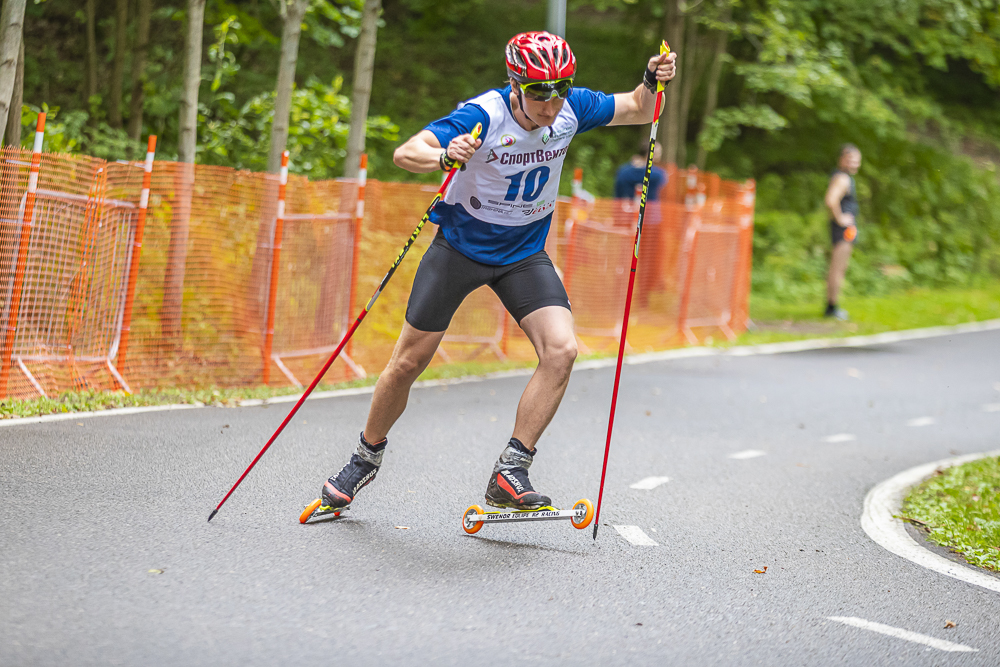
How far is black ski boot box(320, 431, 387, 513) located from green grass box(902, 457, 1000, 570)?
316cm

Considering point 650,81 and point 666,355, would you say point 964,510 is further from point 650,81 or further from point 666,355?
point 666,355

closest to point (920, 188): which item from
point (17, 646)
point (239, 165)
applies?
point (239, 165)

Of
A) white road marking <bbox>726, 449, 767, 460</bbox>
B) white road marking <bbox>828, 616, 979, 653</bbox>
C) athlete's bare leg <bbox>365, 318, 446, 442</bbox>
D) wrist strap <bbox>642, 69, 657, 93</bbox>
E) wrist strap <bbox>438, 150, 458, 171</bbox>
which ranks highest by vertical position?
wrist strap <bbox>642, 69, 657, 93</bbox>

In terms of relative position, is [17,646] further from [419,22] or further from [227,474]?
[419,22]

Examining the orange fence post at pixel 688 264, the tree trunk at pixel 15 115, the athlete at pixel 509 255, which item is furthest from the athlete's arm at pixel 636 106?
the orange fence post at pixel 688 264

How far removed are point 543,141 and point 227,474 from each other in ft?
8.64

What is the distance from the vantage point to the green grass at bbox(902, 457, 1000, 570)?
5812mm

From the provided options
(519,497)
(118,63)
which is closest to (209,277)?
(519,497)

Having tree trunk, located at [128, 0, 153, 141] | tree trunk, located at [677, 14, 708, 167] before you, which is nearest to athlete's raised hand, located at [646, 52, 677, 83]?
tree trunk, located at [128, 0, 153, 141]

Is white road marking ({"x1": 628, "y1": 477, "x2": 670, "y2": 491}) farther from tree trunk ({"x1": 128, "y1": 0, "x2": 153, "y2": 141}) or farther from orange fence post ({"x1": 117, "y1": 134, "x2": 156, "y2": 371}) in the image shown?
tree trunk ({"x1": 128, "y1": 0, "x2": 153, "y2": 141})

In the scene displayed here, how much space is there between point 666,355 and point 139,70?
749cm

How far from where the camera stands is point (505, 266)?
529 centimetres

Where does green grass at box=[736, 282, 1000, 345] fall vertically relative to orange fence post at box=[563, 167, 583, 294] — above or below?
below

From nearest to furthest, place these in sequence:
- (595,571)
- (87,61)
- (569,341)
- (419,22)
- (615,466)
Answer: (595,571) → (569,341) → (615,466) → (87,61) → (419,22)
